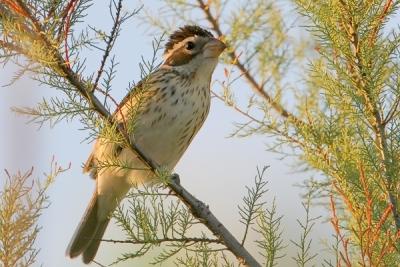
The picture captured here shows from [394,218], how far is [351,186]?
147 millimetres

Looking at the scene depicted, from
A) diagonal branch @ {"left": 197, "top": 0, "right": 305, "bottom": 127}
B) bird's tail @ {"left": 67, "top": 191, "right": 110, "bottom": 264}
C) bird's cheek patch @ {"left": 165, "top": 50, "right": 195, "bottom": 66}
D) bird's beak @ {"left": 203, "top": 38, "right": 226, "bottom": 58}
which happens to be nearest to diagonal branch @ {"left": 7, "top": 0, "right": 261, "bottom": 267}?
diagonal branch @ {"left": 197, "top": 0, "right": 305, "bottom": 127}

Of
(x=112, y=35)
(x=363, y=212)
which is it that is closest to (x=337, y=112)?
(x=363, y=212)

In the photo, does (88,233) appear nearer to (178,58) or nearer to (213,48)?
(178,58)

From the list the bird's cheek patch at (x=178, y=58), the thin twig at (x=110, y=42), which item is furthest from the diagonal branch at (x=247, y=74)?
the thin twig at (x=110, y=42)

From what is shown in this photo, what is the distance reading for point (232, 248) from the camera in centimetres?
238

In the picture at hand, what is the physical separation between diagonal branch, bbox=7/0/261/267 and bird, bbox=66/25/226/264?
0.84m

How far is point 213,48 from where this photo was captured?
3510 millimetres

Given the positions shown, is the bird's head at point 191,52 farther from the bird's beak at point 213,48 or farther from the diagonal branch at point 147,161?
the diagonal branch at point 147,161

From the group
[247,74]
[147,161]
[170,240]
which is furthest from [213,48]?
[170,240]

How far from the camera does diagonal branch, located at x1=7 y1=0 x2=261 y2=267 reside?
2.08 metres

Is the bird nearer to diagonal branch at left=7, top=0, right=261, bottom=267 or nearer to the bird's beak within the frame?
the bird's beak

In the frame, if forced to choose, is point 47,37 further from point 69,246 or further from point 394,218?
point 69,246

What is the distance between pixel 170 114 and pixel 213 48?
353 millimetres

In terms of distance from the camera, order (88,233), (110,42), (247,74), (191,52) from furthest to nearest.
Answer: (88,233) → (191,52) → (247,74) → (110,42)
